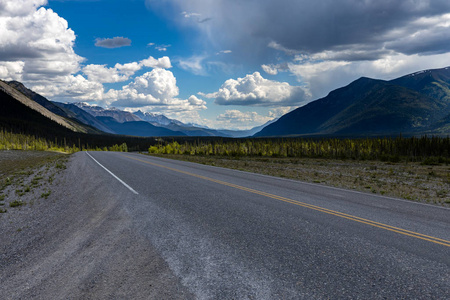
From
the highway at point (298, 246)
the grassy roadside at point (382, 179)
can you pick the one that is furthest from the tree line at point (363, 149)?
the highway at point (298, 246)

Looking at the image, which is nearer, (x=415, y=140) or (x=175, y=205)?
(x=175, y=205)

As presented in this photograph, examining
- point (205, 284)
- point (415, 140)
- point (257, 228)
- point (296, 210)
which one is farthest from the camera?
point (415, 140)

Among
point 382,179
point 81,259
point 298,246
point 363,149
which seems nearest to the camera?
point 81,259

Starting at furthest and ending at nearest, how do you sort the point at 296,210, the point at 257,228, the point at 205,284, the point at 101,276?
the point at 296,210 → the point at 257,228 → the point at 101,276 → the point at 205,284

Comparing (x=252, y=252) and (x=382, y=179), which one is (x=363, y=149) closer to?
(x=382, y=179)

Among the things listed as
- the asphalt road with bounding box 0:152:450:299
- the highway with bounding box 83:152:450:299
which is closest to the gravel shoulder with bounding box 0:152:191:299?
the asphalt road with bounding box 0:152:450:299

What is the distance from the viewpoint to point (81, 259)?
484 cm

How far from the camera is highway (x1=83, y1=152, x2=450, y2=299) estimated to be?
12.5 feet

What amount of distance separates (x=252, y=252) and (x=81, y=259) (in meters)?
3.08

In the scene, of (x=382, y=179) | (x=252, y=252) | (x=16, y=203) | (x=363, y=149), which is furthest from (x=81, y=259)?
(x=363, y=149)

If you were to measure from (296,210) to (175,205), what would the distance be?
375 cm

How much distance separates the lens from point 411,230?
6348 millimetres

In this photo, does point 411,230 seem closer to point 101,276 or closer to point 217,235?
point 217,235

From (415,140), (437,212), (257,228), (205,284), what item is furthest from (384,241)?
(415,140)
